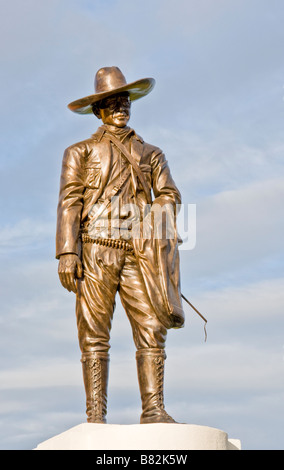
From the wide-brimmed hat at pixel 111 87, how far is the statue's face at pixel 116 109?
0.26 feet

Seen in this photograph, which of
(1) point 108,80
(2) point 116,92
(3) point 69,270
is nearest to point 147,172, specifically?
(2) point 116,92

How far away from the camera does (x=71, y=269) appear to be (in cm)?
820

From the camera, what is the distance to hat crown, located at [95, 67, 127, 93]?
28.5 ft

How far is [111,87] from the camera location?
8.68 meters

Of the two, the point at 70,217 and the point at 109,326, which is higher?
the point at 70,217

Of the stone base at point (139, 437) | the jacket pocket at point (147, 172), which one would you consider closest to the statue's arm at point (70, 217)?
the jacket pocket at point (147, 172)

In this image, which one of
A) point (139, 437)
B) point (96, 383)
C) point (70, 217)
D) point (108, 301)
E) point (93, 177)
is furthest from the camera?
point (93, 177)

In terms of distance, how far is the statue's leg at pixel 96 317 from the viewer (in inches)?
319

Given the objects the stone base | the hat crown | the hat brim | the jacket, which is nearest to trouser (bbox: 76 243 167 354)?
the jacket

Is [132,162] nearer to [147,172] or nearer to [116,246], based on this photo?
[147,172]

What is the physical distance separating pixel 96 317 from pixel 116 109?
2.05m

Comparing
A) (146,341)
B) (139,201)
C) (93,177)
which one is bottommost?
(146,341)
